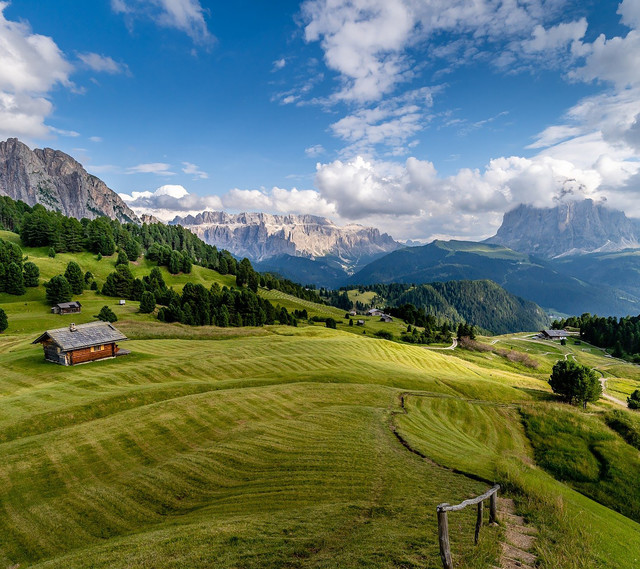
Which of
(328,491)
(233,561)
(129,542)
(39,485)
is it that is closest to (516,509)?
(328,491)

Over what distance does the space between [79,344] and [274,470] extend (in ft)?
145

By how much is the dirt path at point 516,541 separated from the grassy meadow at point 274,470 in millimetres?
378

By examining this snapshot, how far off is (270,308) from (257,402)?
4111 inches

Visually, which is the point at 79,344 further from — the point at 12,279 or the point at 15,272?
the point at 12,279

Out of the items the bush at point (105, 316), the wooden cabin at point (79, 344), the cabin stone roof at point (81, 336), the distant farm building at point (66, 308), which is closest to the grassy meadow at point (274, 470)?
the wooden cabin at point (79, 344)

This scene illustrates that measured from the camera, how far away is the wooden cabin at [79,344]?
4834 cm

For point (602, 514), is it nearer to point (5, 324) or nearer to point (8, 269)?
point (5, 324)

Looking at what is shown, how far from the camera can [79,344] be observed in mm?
49250

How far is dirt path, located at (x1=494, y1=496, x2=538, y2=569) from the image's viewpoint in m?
10.6

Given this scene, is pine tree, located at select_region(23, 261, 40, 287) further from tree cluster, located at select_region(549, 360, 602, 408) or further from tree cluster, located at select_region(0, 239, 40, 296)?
tree cluster, located at select_region(549, 360, 602, 408)

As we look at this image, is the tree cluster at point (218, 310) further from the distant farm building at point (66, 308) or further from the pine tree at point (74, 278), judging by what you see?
the pine tree at point (74, 278)

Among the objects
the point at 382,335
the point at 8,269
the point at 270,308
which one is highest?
the point at 8,269

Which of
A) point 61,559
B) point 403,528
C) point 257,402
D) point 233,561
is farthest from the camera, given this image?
point 257,402

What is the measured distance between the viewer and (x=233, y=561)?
1197cm
